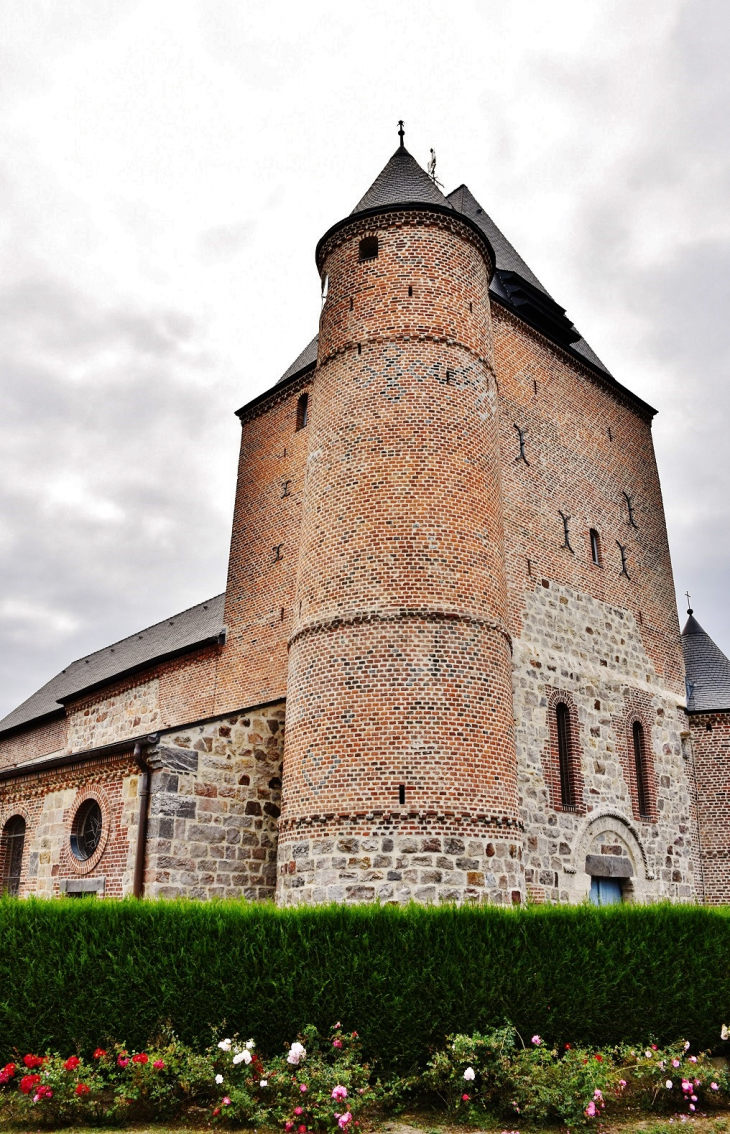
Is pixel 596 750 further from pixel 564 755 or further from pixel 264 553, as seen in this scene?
pixel 264 553

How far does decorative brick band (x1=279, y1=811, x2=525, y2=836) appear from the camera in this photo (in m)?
11.8

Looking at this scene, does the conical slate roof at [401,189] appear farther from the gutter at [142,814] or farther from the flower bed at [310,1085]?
the flower bed at [310,1085]

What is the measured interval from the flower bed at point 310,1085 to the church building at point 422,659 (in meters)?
2.32

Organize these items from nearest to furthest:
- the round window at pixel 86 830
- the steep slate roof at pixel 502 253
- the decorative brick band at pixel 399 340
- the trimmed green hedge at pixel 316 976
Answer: the trimmed green hedge at pixel 316 976
the round window at pixel 86 830
the decorative brick band at pixel 399 340
the steep slate roof at pixel 502 253

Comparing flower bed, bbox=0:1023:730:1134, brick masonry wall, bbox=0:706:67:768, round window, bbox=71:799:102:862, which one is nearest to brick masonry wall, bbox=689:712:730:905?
flower bed, bbox=0:1023:730:1134

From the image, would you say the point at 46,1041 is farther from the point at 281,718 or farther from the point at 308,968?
the point at 281,718

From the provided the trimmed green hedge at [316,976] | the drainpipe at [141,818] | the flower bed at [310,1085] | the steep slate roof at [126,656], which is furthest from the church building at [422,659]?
the flower bed at [310,1085]

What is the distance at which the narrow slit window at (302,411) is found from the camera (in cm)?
1967

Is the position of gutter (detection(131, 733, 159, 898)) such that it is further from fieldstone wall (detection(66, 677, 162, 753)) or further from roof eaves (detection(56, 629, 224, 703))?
fieldstone wall (detection(66, 677, 162, 753))

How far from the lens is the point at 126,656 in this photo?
27125 millimetres

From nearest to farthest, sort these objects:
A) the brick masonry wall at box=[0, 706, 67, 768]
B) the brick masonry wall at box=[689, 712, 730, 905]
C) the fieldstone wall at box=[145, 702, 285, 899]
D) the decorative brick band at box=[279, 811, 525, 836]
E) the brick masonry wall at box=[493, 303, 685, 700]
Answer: the decorative brick band at box=[279, 811, 525, 836] → the fieldstone wall at box=[145, 702, 285, 899] → the brick masonry wall at box=[493, 303, 685, 700] → the brick masonry wall at box=[689, 712, 730, 905] → the brick masonry wall at box=[0, 706, 67, 768]

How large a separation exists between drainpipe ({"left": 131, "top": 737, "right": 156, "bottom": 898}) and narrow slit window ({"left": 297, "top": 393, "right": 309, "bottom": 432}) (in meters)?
8.84

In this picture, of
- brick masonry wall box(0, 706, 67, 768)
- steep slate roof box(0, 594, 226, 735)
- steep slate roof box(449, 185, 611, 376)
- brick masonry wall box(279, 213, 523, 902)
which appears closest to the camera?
brick masonry wall box(279, 213, 523, 902)

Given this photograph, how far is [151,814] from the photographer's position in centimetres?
1283
